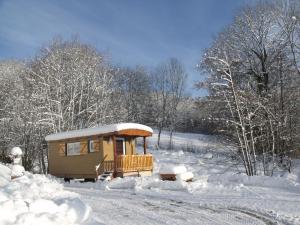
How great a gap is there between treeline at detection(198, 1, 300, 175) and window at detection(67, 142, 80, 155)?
8.30 metres

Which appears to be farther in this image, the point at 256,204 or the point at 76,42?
the point at 76,42

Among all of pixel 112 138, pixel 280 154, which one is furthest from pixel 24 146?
pixel 280 154

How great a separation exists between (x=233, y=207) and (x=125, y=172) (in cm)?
1282

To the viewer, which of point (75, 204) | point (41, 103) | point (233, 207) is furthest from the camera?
point (41, 103)

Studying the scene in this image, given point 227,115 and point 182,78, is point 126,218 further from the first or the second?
point 182,78

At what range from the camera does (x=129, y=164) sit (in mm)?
24578

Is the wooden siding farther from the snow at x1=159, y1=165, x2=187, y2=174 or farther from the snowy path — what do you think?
the snowy path

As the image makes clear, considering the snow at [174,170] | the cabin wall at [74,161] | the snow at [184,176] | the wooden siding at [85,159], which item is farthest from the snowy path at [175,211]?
the cabin wall at [74,161]

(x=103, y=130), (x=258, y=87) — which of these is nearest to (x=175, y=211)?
(x=103, y=130)

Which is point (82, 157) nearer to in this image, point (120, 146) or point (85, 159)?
point (85, 159)

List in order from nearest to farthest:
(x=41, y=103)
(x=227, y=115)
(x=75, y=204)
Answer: (x=75, y=204)
(x=227, y=115)
(x=41, y=103)

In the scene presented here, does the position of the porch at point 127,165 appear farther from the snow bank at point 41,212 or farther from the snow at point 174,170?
the snow bank at point 41,212

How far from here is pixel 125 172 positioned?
24141 millimetres

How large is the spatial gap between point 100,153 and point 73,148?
9.28 ft
